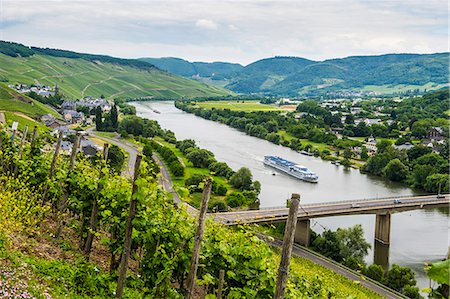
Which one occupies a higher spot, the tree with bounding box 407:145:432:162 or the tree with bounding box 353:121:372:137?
the tree with bounding box 353:121:372:137

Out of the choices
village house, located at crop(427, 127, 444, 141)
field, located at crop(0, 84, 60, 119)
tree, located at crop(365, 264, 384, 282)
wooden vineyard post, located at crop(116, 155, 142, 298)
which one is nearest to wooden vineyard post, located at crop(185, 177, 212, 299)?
wooden vineyard post, located at crop(116, 155, 142, 298)

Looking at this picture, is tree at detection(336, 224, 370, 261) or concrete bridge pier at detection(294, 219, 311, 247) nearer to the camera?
tree at detection(336, 224, 370, 261)

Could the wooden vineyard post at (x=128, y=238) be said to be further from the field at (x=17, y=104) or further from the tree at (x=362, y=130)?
the tree at (x=362, y=130)

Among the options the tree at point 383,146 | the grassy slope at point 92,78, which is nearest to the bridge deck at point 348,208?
the tree at point 383,146

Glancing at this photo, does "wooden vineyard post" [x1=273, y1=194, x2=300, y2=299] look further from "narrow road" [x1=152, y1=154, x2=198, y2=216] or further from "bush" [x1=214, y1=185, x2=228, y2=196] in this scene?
"bush" [x1=214, y1=185, x2=228, y2=196]

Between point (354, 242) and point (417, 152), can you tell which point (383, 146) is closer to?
point (417, 152)

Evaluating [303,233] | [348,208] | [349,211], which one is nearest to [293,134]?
[348,208]
